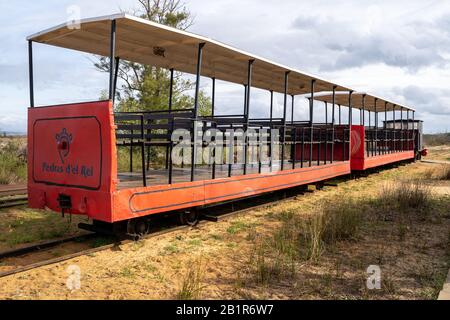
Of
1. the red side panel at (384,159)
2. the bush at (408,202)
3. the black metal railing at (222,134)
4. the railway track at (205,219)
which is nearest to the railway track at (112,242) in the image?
the railway track at (205,219)

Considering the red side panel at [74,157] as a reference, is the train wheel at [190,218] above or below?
below

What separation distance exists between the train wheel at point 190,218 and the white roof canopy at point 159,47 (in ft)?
8.70

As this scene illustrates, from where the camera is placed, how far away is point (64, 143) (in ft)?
17.4

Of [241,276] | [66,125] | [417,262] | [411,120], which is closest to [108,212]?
[66,125]

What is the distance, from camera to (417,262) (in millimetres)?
4844

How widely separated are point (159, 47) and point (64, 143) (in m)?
2.40

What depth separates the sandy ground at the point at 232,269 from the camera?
3.86 m

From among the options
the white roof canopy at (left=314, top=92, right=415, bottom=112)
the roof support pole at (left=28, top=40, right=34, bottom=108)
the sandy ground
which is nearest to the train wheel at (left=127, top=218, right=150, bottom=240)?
the sandy ground

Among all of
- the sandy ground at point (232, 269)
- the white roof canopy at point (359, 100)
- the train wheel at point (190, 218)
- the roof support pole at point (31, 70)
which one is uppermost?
the white roof canopy at point (359, 100)

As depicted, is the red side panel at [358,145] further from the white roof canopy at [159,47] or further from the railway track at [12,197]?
→ the railway track at [12,197]

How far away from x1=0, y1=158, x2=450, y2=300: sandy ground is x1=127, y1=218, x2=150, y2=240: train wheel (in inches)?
6.2

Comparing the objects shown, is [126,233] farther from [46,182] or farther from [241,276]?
[241,276]

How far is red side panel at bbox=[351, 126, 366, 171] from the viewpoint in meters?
12.4

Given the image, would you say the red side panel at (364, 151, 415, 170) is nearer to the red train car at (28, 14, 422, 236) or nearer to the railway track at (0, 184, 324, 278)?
the railway track at (0, 184, 324, 278)
